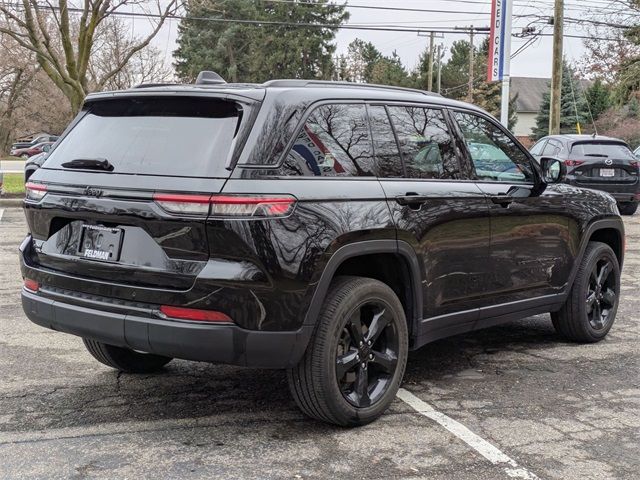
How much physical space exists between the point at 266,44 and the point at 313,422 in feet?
174

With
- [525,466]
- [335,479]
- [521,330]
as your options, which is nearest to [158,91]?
[335,479]

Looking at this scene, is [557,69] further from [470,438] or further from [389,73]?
[389,73]

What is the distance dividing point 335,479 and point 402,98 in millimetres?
2298

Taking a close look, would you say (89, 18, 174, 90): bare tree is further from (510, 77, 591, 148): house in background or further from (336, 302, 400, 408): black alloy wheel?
(510, 77, 591, 148): house in background

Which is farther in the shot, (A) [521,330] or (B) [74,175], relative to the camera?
(A) [521,330]

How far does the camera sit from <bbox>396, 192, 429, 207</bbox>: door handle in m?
4.03

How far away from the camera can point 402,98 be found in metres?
4.40

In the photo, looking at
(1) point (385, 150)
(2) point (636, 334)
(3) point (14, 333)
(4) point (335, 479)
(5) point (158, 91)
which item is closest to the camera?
(4) point (335, 479)

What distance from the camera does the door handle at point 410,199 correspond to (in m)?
4.03

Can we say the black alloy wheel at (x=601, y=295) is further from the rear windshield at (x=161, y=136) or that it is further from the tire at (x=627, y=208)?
the tire at (x=627, y=208)

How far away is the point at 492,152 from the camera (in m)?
4.98

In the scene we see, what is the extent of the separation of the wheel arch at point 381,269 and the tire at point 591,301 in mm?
1957

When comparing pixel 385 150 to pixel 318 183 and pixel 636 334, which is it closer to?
pixel 318 183

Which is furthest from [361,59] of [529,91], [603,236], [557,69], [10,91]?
[603,236]
